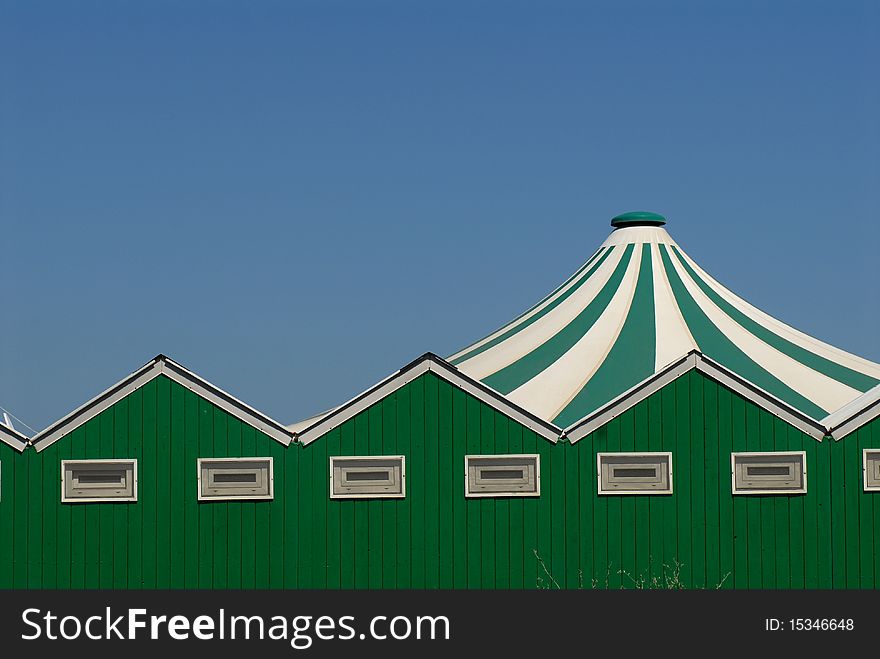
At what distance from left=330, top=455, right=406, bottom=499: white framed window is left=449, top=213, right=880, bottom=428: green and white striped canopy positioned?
3.18 m

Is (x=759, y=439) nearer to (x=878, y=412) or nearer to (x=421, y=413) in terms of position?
(x=878, y=412)

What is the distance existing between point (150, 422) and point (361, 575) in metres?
2.83

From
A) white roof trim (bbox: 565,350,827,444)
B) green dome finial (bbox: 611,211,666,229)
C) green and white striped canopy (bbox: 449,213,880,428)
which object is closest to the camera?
white roof trim (bbox: 565,350,827,444)

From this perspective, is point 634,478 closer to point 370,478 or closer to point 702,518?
point 702,518

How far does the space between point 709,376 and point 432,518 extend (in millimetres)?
3412

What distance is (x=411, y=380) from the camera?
1595 cm

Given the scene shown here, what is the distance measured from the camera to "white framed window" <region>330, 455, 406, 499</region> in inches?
622

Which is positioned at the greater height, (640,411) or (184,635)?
(640,411)

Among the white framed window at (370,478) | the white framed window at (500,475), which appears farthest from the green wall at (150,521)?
the white framed window at (500,475)

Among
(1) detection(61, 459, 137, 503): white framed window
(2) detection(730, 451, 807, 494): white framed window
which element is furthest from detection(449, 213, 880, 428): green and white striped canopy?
(1) detection(61, 459, 137, 503): white framed window

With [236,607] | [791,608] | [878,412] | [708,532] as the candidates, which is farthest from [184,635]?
[878,412]

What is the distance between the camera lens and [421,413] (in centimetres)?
1590

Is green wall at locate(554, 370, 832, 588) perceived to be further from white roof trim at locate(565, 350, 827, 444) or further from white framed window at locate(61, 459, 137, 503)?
white framed window at locate(61, 459, 137, 503)

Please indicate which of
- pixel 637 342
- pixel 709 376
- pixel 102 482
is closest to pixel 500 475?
pixel 709 376
